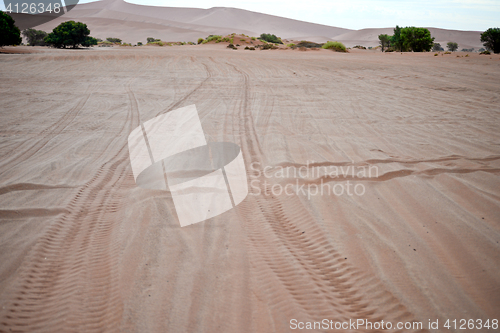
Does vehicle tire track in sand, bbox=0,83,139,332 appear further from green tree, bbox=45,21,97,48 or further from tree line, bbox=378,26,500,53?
tree line, bbox=378,26,500,53

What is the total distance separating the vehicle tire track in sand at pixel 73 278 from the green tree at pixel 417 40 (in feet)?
129

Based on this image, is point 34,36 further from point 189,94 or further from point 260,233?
point 260,233

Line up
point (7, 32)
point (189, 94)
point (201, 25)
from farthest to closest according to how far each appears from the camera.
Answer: point (201, 25) < point (7, 32) < point (189, 94)

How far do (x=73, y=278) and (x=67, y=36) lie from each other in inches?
1484

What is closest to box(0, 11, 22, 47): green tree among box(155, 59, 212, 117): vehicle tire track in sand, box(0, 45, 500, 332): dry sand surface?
box(155, 59, 212, 117): vehicle tire track in sand

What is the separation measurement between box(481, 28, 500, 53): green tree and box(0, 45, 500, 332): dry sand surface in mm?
35396

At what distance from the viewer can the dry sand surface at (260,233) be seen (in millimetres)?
2250

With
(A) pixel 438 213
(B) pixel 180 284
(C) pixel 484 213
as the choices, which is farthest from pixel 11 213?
(C) pixel 484 213

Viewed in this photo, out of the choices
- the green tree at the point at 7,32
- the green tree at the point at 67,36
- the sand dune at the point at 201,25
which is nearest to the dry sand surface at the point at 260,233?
the green tree at the point at 7,32

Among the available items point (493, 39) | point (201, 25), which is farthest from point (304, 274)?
point (201, 25)

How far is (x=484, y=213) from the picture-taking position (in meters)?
3.27

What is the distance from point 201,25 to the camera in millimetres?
109375

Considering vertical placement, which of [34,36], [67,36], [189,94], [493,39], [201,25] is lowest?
[189,94]

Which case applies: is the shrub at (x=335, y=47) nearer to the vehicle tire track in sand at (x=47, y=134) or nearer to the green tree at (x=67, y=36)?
the vehicle tire track in sand at (x=47, y=134)
